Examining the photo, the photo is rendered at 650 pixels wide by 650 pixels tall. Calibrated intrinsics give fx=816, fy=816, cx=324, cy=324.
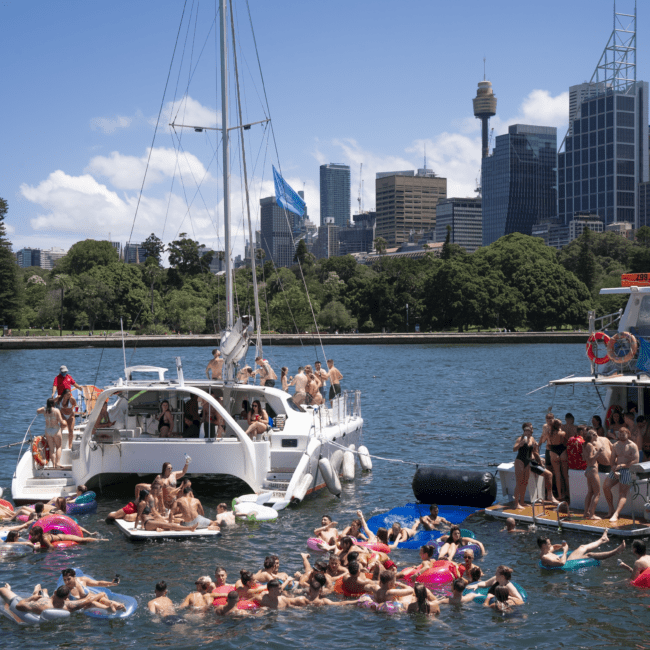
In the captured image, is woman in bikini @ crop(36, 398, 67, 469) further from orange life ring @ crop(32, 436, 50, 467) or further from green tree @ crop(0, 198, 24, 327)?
green tree @ crop(0, 198, 24, 327)

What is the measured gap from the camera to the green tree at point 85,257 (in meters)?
167

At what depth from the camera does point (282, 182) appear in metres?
25.4

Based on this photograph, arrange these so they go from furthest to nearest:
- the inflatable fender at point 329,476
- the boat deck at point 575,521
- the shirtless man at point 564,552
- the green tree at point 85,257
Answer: the green tree at point 85,257 → the inflatable fender at point 329,476 → the boat deck at point 575,521 → the shirtless man at point 564,552

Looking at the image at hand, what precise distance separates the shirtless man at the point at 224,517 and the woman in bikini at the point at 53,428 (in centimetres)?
502

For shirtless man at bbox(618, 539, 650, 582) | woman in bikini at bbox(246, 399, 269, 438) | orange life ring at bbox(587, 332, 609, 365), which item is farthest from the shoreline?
shirtless man at bbox(618, 539, 650, 582)

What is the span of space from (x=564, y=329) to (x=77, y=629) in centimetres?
13117

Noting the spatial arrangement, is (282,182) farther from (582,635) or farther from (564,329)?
(564,329)

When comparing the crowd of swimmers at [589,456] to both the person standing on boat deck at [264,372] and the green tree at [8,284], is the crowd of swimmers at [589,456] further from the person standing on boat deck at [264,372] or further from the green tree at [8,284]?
the green tree at [8,284]

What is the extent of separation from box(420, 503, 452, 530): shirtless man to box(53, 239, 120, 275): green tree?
507 ft

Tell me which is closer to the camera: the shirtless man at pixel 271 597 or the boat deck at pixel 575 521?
the shirtless man at pixel 271 597

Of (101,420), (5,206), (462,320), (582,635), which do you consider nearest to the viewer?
(582,635)

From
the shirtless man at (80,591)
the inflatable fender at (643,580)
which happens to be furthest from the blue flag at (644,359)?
the shirtless man at (80,591)

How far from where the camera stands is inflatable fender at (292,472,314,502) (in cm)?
1980

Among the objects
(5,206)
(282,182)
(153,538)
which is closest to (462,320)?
(5,206)
